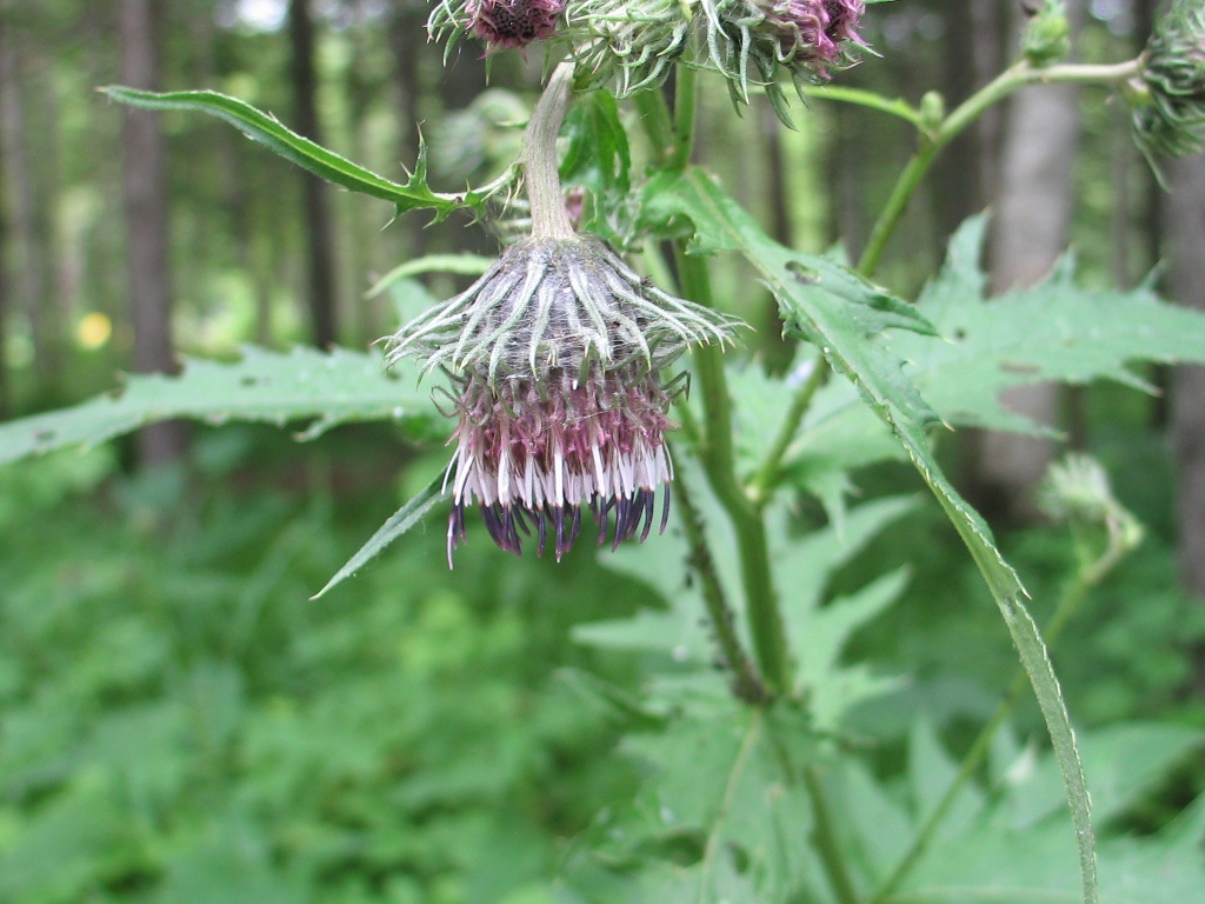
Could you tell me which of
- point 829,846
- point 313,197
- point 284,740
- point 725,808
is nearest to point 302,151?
point 725,808

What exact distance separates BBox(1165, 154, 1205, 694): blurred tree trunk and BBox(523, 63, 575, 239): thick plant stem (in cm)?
430

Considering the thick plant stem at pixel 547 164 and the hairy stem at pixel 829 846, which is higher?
the thick plant stem at pixel 547 164

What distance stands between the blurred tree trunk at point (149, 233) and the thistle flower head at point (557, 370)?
841 centimetres

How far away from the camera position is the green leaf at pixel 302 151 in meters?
1.06

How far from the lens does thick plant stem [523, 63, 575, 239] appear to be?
1.19m

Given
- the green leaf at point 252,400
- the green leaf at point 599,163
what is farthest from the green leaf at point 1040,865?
the green leaf at point 599,163

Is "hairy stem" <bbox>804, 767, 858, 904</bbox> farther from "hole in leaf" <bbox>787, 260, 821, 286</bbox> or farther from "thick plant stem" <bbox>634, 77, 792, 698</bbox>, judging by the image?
"hole in leaf" <bbox>787, 260, 821, 286</bbox>

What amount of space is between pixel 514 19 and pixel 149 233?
355 inches

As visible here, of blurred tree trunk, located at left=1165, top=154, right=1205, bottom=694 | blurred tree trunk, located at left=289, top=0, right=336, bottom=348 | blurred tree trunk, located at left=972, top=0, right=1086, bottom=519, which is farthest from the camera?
blurred tree trunk, located at left=289, top=0, right=336, bottom=348

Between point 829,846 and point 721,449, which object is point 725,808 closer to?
point 829,846

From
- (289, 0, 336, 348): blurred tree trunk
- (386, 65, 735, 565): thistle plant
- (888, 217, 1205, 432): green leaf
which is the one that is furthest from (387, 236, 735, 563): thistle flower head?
(289, 0, 336, 348): blurred tree trunk

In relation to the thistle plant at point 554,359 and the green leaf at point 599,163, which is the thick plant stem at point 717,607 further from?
the green leaf at point 599,163

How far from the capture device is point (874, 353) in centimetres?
115

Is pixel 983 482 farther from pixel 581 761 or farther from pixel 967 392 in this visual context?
pixel 967 392
